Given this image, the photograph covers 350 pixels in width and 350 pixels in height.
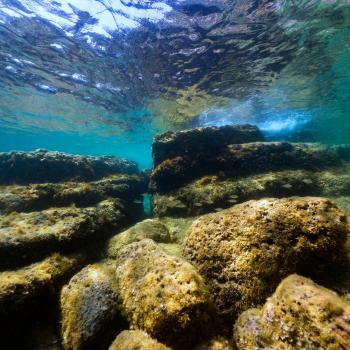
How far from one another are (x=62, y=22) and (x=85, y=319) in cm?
1255

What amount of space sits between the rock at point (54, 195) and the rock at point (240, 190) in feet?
7.82

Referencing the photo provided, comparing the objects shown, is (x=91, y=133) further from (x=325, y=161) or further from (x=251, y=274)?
(x=251, y=274)

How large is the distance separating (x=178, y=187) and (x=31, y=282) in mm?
7918

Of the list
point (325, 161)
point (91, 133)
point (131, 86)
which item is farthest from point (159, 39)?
point (91, 133)

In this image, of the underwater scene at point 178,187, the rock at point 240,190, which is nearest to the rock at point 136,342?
the underwater scene at point 178,187

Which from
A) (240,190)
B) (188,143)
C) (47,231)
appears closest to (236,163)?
(240,190)

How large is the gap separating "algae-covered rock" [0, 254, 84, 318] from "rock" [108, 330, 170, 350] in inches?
81.8

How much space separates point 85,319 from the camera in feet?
13.3

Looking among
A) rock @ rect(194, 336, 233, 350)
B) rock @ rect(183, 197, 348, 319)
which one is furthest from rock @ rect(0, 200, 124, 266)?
rock @ rect(194, 336, 233, 350)

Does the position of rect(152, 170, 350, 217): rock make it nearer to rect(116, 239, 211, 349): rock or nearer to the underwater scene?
the underwater scene

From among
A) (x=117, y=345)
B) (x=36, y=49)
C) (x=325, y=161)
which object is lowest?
(x=117, y=345)

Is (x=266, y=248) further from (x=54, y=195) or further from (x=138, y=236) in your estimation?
(x=54, y=195)

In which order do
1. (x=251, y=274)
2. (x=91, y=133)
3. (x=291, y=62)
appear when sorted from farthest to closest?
1. (x=91, y=133)
2. (x=291, y=62)
3. (x=251, y=274)

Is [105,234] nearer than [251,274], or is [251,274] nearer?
[251,274]
